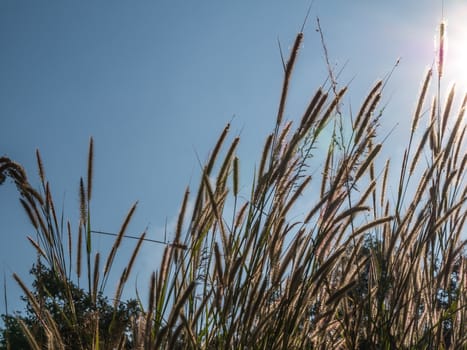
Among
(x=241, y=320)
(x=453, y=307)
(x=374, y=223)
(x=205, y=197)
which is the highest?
(x=205, y=197)

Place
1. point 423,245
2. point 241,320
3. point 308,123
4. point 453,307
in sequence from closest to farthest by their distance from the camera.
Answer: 1. point 241,320
2. point 308,123
3. point 423,245
4. point 453,307

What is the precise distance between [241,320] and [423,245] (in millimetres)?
712

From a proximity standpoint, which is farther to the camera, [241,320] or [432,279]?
[432,279]

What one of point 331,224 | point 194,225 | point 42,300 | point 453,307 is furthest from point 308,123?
point 42,300

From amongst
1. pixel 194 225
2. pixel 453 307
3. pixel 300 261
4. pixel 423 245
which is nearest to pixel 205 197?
pixel 194 225

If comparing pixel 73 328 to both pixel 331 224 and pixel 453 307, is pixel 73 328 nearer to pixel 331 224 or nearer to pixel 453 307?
pixel 331 224

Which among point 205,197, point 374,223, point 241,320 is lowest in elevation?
point 241,320

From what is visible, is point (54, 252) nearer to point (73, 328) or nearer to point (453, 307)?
point (73, 328)

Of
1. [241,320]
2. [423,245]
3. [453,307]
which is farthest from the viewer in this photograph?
[453,307]

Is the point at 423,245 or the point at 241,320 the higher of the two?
the point at 423,245

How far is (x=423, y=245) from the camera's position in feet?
7.30

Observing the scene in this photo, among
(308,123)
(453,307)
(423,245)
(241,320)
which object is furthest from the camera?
(453,307)

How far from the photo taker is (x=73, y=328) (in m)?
2.18

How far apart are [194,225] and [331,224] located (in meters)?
0.43
